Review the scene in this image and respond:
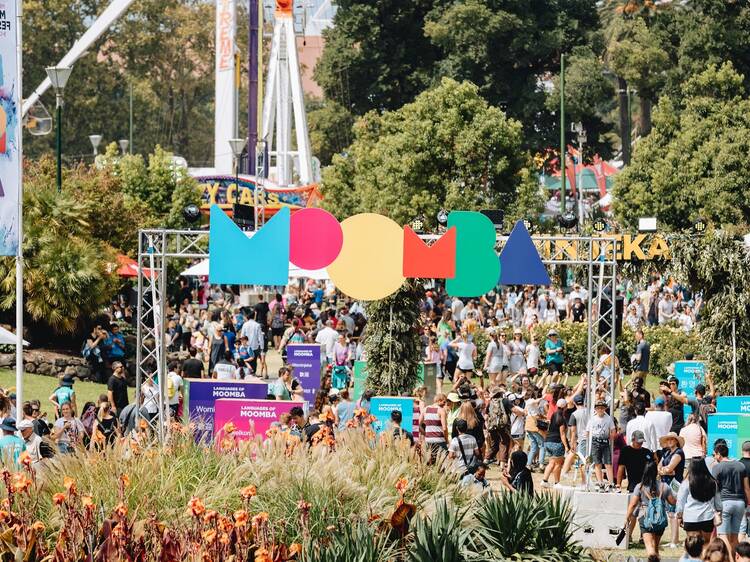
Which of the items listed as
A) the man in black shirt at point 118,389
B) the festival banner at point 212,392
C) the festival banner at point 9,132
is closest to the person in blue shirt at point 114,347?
the man in black shirt at point 118,389

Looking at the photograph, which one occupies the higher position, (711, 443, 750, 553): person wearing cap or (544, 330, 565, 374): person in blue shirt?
(544, 330, 565, 374): person in blue shirt

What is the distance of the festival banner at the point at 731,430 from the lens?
17406 mm

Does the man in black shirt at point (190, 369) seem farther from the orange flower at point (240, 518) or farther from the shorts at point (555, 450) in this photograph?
the orange flower at point (240, 518)

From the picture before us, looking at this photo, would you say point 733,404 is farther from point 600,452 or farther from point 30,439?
point 30,439

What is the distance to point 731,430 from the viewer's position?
1772cm

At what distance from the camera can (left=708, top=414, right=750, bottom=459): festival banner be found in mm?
17406

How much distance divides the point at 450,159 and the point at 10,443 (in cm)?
2892

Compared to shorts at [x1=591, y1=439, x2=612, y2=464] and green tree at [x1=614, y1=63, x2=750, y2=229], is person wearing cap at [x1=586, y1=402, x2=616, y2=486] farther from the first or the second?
green tree at [x1=614, y1=63, x2=750, y2=229]

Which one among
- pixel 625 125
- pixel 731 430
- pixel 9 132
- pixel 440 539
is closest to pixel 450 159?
pixel 625 125

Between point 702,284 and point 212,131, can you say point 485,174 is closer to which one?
point 702,284

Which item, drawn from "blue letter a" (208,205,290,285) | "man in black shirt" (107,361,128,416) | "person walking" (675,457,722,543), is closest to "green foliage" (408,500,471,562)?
"person walking" (675,457,722,543)

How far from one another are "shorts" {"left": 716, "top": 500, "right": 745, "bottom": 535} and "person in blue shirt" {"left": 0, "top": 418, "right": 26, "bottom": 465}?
6.83 meters

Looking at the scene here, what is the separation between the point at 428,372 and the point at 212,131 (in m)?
77.8

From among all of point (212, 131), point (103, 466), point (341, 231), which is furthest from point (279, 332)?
point (212, 131)
